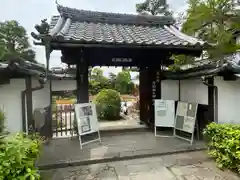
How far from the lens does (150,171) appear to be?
4.13 metres

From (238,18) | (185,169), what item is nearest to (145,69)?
(185,169)

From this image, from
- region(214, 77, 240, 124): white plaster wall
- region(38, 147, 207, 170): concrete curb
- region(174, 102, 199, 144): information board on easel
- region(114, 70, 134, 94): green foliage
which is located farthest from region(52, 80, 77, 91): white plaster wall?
region(114, 70, 134, 94): green foliage

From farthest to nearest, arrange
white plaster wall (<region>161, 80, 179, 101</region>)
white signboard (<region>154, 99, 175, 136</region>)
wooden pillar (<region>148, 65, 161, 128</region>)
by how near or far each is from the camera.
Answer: white plaster wall (<region>161, 80, 179, 101</region>) → wooden pillar (<region>148, 65, 161, 128</region>) → white signboard (<region>154, 99, 175, 136</region>)

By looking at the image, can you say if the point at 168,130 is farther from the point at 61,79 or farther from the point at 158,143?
the point at 61,79

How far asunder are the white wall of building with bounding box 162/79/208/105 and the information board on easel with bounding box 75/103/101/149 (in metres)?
2.91

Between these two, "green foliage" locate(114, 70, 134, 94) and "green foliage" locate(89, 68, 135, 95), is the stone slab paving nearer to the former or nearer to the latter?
"green foliage" locate(89, 68, 135, 95)

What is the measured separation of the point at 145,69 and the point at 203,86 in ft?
7.28

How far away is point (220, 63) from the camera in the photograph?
17.2 feet

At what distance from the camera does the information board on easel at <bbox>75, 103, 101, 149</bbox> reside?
560 cm

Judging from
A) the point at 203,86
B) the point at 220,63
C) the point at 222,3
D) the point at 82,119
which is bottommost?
the point at 82,119

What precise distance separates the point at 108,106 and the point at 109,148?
5037 millimetres

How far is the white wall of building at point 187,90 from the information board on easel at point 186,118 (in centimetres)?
57

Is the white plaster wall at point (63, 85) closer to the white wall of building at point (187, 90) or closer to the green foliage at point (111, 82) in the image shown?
the white wall of building at point (187, 90)

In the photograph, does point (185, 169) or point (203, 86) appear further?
point (203, 86)
